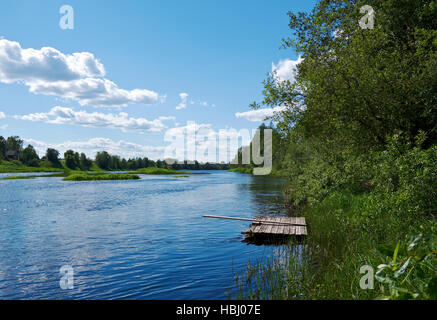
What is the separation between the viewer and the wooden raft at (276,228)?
14.2m

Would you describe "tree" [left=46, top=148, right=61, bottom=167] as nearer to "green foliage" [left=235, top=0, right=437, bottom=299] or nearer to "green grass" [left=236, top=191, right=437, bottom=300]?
"green foliage" [left=235, top=0, right=437, bottom=299]

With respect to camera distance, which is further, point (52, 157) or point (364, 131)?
point (52, 157)

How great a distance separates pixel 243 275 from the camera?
1005 cm

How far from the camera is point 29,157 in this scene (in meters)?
141

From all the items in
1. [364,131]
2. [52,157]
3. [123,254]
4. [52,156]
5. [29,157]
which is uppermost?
[52,156]

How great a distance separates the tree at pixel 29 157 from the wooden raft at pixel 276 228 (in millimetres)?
150160

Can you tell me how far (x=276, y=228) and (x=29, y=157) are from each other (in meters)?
155

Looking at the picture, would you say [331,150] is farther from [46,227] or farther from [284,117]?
[46,227]

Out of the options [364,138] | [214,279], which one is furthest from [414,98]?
[214,279]

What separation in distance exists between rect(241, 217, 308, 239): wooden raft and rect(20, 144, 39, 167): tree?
150m

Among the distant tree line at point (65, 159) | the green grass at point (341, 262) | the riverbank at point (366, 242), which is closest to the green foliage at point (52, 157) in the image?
the distant tree line at point (65, 159)

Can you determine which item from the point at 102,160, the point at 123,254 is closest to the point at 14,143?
the point at 102,160

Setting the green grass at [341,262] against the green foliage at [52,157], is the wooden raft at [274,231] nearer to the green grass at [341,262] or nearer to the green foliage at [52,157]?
the green grass at [341,262]

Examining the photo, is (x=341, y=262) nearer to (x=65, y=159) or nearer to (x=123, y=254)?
(x=123, y=254)
